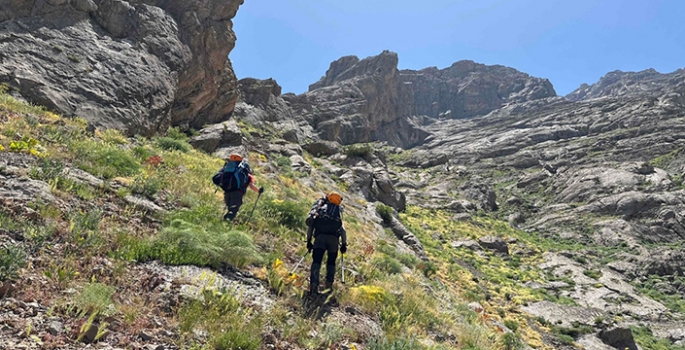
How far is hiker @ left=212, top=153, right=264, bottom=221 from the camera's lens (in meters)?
9.24

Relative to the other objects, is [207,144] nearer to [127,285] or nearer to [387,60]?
[127,285]

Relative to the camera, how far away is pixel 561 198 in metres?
56.8

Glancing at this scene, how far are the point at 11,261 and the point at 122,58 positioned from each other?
19.0 meters

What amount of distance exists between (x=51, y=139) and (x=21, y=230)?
6181mm

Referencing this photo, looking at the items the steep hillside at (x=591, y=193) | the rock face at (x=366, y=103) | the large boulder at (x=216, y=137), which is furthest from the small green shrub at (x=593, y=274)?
the rock face at (x=366, y=103)

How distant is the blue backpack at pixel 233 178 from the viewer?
9305mm

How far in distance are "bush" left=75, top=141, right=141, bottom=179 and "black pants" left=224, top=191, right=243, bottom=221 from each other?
9.22 feet

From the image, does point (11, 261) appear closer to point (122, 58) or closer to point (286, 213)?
point (286, 213)

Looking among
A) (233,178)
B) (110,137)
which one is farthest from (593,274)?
(110,137)

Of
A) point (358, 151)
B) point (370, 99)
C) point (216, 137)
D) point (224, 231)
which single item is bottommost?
point (224, 231)

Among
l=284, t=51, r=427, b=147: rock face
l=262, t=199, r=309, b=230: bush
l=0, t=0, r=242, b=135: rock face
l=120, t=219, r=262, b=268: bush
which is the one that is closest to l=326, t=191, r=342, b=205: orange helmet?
l=120, t=219, r=262, b=268: bush

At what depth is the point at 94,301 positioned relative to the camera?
14.5 ft

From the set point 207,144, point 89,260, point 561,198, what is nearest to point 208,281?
point 89,260

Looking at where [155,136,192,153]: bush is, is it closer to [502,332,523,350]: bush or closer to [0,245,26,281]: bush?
[0,245,26,281]: bush
